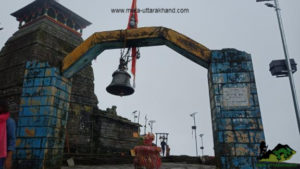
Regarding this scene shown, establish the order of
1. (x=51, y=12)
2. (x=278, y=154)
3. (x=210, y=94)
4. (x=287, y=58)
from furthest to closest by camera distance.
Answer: (x=51, y=12) < (x=287, y=58) < (x=210, y=94) < (x=278, y=154)

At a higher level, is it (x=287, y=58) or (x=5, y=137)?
(x=287, y=58)

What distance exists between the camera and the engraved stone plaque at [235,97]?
5.07 meters

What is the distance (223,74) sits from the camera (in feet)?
17.6

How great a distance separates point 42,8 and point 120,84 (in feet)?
51.4

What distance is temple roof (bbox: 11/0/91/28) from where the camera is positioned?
55.0 feet

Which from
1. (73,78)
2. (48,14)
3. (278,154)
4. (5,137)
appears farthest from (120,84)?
(48,14)

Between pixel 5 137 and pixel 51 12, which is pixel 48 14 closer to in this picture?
pixel 51 12

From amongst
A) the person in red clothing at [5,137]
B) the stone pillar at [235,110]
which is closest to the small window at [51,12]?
the stone pillar at [235,110]

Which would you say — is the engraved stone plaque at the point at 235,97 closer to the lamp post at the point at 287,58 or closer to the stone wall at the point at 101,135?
the lamp post at the point at 287,58

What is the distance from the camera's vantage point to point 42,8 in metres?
16.9

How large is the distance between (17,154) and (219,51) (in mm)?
6477

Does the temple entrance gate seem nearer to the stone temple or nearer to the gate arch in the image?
the gate arch

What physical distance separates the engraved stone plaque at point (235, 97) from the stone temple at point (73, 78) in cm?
962

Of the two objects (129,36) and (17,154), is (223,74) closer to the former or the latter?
(129,36)
